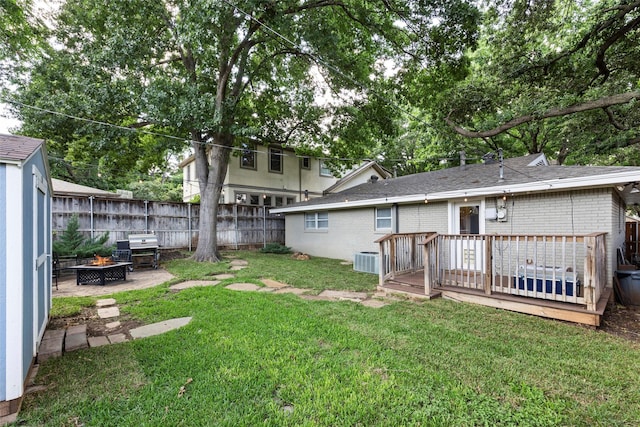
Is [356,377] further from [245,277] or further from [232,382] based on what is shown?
[245,277]

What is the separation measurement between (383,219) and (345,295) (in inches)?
190

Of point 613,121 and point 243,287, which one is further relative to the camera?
point 613,121

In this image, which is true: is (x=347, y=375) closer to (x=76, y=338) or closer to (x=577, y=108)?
(x=76, y=338)

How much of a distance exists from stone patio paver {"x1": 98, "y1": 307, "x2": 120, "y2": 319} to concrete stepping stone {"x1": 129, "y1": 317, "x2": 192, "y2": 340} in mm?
963

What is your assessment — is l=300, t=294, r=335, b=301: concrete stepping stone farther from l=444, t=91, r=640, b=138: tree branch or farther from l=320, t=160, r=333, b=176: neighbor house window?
l=320, t=160, r=333, b=176: neighbor house window

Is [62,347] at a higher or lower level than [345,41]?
lower

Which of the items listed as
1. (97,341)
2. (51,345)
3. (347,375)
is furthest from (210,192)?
(347,375)

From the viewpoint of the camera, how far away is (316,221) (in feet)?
42.0

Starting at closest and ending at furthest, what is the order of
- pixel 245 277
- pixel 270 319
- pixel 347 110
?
pixel 270 319
pixel 245 277
pixel 347 110

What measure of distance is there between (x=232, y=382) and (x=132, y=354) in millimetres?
1406

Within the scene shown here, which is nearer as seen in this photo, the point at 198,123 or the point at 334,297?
the point at 334,297

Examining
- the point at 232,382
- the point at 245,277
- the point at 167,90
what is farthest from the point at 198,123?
the point at 232,382

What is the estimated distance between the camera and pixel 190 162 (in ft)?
56.9

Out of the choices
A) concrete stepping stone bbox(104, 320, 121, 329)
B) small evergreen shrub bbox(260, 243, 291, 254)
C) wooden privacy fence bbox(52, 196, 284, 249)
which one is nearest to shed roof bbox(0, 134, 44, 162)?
concrete stepping stone bbox(104, 320, 121, 329)
